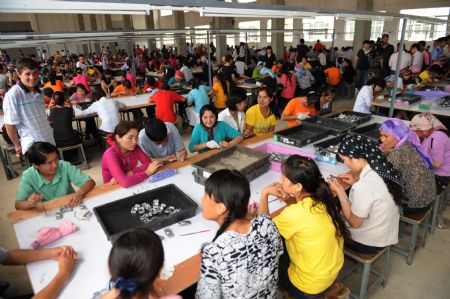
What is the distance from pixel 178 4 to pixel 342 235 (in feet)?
5.30

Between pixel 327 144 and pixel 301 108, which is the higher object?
pixel 301 108

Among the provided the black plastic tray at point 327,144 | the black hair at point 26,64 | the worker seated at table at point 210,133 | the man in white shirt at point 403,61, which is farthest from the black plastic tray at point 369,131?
the man in white shirt at point 403,61

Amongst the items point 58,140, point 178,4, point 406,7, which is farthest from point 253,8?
point 406,7

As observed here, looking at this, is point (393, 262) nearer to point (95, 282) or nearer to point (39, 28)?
point (95, 282)

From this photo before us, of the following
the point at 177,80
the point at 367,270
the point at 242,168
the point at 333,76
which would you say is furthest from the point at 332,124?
the point at 333,76

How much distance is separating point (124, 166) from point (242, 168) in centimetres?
99

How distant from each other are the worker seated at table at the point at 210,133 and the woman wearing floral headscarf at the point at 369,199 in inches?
52.4

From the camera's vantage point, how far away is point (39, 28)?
20.0 m

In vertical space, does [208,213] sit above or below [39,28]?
below

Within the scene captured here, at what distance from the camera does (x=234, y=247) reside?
1.34 m

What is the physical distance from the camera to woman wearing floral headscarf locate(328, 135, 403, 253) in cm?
196

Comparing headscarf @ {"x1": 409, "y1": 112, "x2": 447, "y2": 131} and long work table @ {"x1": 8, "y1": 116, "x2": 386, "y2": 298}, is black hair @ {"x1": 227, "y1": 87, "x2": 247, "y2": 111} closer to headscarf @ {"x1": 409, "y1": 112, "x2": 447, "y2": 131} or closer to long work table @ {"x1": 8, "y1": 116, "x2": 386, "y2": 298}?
long work table @ {"x1": 8, "y1": 116, "x2": 386, "y2": 298}

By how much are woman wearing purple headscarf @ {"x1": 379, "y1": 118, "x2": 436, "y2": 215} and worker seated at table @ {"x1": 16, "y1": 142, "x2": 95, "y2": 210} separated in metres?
2.38

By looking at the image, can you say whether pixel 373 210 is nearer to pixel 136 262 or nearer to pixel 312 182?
Result: pixel 312 182
